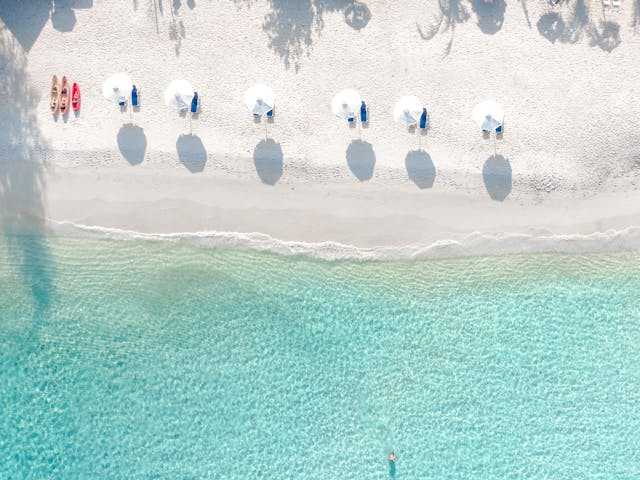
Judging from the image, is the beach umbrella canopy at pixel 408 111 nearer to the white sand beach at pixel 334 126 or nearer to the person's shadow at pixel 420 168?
the white sand beach at pixel 334 126

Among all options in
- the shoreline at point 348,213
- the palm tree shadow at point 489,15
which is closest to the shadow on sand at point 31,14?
the shoreline at point 348,213

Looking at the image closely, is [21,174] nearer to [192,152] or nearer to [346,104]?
[192,152]

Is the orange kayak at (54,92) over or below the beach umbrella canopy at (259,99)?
over

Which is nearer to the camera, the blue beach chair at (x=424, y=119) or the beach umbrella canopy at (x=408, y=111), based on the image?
the beach umbrella canopy at (x=408, y=111)

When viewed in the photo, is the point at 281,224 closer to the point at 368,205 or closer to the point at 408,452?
the point at 368,205

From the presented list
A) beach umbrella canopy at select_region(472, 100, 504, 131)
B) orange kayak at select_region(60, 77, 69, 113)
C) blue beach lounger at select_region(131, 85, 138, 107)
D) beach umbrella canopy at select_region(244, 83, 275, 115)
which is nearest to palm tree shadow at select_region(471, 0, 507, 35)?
beach umbrella canopy at select_region(472, 100, 504, 131)

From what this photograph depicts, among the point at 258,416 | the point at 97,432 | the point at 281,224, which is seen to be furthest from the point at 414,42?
the point at 97,432

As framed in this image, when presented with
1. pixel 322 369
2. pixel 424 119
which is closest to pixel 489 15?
pixel 424 119

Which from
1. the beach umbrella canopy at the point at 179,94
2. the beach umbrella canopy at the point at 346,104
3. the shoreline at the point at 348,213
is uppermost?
the beach umbrella canopy at the point at 179,94
